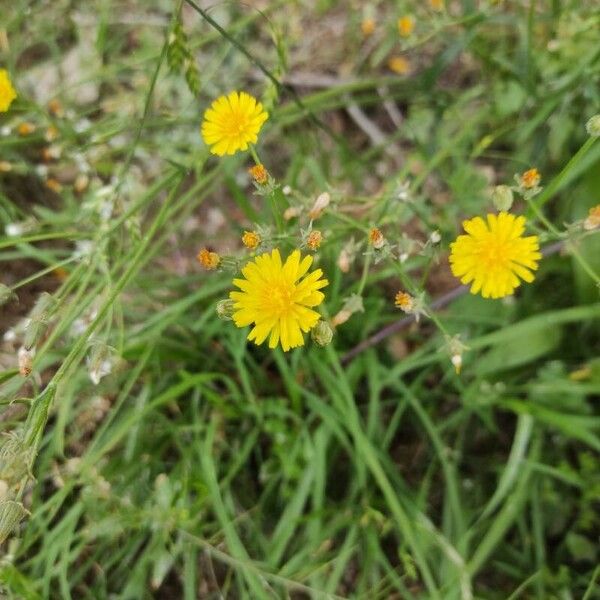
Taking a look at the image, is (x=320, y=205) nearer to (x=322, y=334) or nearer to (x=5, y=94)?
(x=322, y=334)

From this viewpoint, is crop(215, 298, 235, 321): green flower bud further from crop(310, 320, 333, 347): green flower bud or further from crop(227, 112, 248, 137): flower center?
crop(227, 112, 248, 137): flower center

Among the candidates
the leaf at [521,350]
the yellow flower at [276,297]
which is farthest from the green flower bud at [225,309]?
the leaf at [521,350]

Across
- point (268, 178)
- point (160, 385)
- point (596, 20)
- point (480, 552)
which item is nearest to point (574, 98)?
point (596, 20)

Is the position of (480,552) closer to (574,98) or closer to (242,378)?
(242,378)

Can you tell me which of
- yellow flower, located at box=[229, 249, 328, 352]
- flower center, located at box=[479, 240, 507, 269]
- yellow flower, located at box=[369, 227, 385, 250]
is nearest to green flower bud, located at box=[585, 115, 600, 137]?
flower center, located at box=[479, 240, 507, 269]

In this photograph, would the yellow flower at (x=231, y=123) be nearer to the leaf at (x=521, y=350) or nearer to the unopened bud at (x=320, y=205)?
the unopened bud at (x=320, y=205)

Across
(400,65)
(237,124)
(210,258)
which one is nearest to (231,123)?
(237,124)
